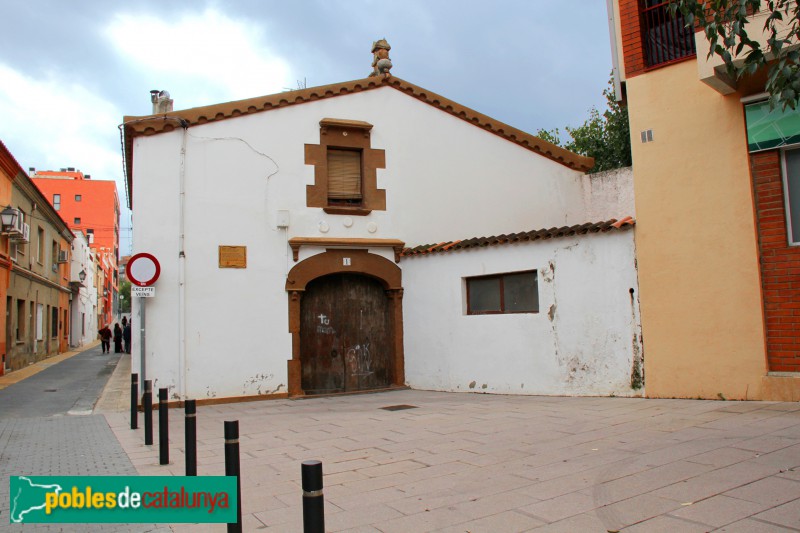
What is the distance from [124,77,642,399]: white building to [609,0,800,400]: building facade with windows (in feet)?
1.87

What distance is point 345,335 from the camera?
11.8 meters

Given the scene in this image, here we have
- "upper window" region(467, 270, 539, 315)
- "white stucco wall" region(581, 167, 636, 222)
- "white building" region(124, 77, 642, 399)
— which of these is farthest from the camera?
"white stucco wall" region(581, 167, 636, 222)

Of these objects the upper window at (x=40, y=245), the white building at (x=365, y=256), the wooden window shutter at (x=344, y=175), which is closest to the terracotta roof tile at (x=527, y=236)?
the white building at (x=365, y=256)

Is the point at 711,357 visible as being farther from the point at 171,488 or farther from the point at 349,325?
the point at 171,488

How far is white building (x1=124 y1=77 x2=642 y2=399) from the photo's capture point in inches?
382

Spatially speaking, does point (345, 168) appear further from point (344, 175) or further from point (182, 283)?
point (182, 283)

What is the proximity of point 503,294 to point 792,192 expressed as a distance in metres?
4.60

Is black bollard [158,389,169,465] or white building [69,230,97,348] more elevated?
white building [69,230,97,348]

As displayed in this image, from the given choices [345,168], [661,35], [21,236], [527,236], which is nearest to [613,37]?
[661,35]

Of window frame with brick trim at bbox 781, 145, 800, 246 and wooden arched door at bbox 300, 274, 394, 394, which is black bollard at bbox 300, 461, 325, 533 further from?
wooden arched door at bbox 300, 274, 394, 394

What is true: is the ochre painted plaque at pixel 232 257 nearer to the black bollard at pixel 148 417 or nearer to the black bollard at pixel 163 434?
the black bollard at pixel 148 417

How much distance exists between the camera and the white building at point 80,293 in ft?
104

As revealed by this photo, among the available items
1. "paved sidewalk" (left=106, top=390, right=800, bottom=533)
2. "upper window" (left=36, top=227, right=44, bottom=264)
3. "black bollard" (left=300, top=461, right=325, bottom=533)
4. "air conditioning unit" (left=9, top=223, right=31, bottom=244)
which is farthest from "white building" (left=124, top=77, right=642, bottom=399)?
"upper window" (left=36, top=227, right=44, bottom=264)

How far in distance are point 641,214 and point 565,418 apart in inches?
132
